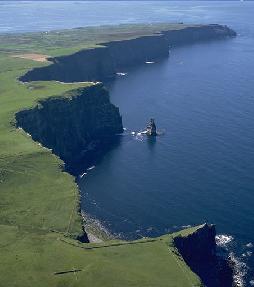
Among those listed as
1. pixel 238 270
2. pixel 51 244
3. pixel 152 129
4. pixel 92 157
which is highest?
pixel 51 244

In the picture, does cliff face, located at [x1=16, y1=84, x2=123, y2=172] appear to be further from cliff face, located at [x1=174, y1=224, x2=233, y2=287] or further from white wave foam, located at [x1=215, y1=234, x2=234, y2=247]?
cliff face, located at [x1=174, y1=224, x2=233, y2=287]

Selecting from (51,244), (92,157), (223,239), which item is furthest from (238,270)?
(92,157)

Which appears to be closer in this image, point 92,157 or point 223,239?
point 223,239

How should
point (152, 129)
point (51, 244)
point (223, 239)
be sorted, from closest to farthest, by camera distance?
1. point (51, 244)
2. point (223, 239)
3. point (152, 129)

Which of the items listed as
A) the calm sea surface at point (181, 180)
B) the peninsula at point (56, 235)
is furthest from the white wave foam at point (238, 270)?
the peninsula at point (56, 235)

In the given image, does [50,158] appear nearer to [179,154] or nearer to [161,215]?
[161,215]

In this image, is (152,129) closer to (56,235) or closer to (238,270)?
(238,270)

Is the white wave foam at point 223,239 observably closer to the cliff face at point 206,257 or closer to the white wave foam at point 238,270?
the cliff face at point 206,257

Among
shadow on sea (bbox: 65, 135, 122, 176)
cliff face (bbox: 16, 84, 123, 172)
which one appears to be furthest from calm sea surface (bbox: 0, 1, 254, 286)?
cliff face (bbox: 16, 84, 123, 172)
